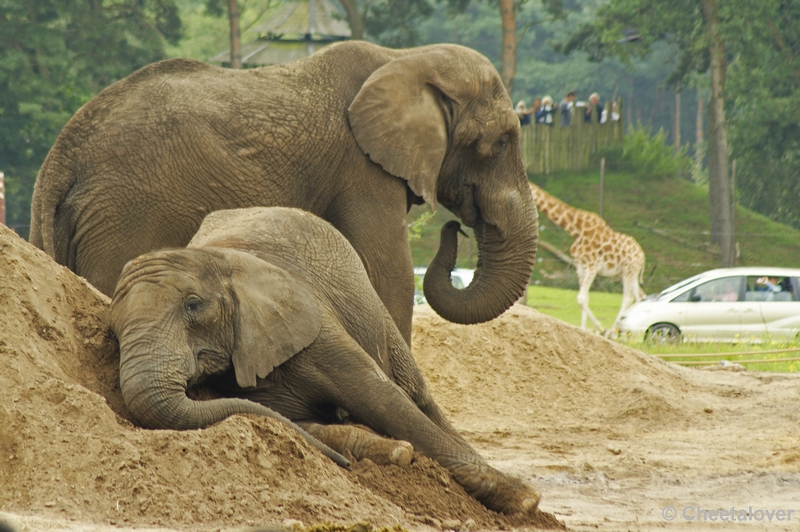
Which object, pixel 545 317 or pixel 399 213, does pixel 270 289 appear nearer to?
pixel 399 213

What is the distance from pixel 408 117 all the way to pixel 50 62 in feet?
71.7

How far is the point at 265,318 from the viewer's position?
5.16m

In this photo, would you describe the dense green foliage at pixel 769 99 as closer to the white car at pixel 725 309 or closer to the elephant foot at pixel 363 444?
the white car at pixel 725 309

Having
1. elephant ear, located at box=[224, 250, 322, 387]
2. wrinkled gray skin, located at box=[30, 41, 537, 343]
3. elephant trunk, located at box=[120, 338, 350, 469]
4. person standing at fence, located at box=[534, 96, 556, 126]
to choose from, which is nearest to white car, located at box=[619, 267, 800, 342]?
wrinkled gray skin, located at box=[30, 41, 537, 343]

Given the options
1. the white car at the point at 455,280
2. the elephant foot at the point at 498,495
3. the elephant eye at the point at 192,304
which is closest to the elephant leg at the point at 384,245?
the elephant foot at the point at 498,495

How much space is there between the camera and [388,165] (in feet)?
27.2

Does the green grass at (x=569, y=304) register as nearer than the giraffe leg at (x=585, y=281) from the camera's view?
No

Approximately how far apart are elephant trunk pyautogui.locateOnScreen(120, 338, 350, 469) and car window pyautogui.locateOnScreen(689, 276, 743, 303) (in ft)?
45.1

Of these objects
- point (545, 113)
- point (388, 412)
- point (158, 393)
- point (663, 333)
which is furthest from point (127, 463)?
point (545, 113)

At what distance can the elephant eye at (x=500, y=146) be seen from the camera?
8.82 metres

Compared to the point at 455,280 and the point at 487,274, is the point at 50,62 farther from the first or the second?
the point at 487,274

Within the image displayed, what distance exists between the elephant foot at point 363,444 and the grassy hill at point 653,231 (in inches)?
687

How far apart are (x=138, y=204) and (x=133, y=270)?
2.73m

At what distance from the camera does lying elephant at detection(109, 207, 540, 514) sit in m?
4.75
